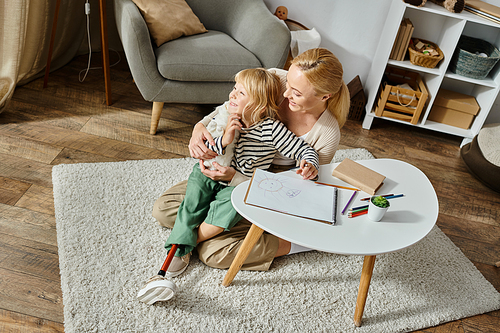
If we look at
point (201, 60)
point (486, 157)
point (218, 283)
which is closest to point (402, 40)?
point (486, 157)

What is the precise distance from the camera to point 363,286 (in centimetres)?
129

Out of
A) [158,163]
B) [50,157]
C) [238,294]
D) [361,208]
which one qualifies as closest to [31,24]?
[50,157]

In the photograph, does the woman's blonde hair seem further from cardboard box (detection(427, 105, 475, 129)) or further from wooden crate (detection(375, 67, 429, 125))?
cardboard box (detection(427, 105, 475, 129))

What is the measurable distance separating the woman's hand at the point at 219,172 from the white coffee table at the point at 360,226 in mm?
219

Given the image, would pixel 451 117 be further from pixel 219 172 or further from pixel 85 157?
pixel 85 157

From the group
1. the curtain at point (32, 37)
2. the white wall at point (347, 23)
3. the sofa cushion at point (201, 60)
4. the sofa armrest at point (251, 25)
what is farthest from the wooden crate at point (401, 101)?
the curtain at point (32, 37)

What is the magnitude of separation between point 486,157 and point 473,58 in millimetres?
588

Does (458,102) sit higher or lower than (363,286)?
higher

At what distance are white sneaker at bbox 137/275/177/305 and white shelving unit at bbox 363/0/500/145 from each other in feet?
5.99

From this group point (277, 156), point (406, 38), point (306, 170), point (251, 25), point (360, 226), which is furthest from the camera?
point (406, 38)

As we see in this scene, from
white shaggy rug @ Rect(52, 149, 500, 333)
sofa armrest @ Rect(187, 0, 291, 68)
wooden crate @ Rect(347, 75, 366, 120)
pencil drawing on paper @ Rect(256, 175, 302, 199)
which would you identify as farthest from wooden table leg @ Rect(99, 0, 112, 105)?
wooden crate @ Rect(347, 75, 366, 120)

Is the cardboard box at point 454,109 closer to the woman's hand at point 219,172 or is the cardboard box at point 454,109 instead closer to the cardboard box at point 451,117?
the cardboard box at point 451,117

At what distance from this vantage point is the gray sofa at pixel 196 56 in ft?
6.38

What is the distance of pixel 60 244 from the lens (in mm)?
1448
